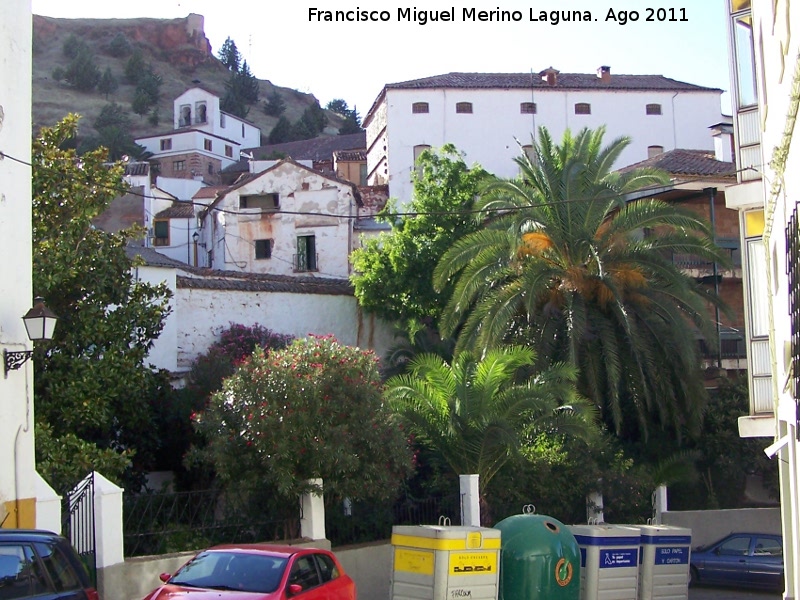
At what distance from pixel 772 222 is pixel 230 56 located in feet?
365

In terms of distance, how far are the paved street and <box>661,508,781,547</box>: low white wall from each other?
9.21ft

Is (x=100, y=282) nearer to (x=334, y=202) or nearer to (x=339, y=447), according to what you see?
(x=339, y=447)

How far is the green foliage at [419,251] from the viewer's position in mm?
28875

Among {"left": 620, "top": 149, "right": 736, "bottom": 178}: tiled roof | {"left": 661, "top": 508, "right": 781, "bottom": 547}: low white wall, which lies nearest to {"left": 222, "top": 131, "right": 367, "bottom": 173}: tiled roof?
{"left": 620, "top": 149, "right": 736, "bottom": 178}: tiled roof

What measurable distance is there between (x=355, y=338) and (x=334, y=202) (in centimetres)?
711

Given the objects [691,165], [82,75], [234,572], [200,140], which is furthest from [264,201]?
[82,75]

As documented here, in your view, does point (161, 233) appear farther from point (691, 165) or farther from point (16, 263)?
point (16, 263)

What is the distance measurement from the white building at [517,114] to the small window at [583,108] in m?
0.04

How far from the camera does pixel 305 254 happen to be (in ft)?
117

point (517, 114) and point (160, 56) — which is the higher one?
point (160, 56)

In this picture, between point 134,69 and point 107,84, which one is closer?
point 107,84

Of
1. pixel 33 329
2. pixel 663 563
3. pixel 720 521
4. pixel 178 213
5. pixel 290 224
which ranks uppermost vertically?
pixel 178 213

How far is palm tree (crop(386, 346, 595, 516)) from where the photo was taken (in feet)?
62.7

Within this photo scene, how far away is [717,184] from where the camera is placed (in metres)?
29.6
